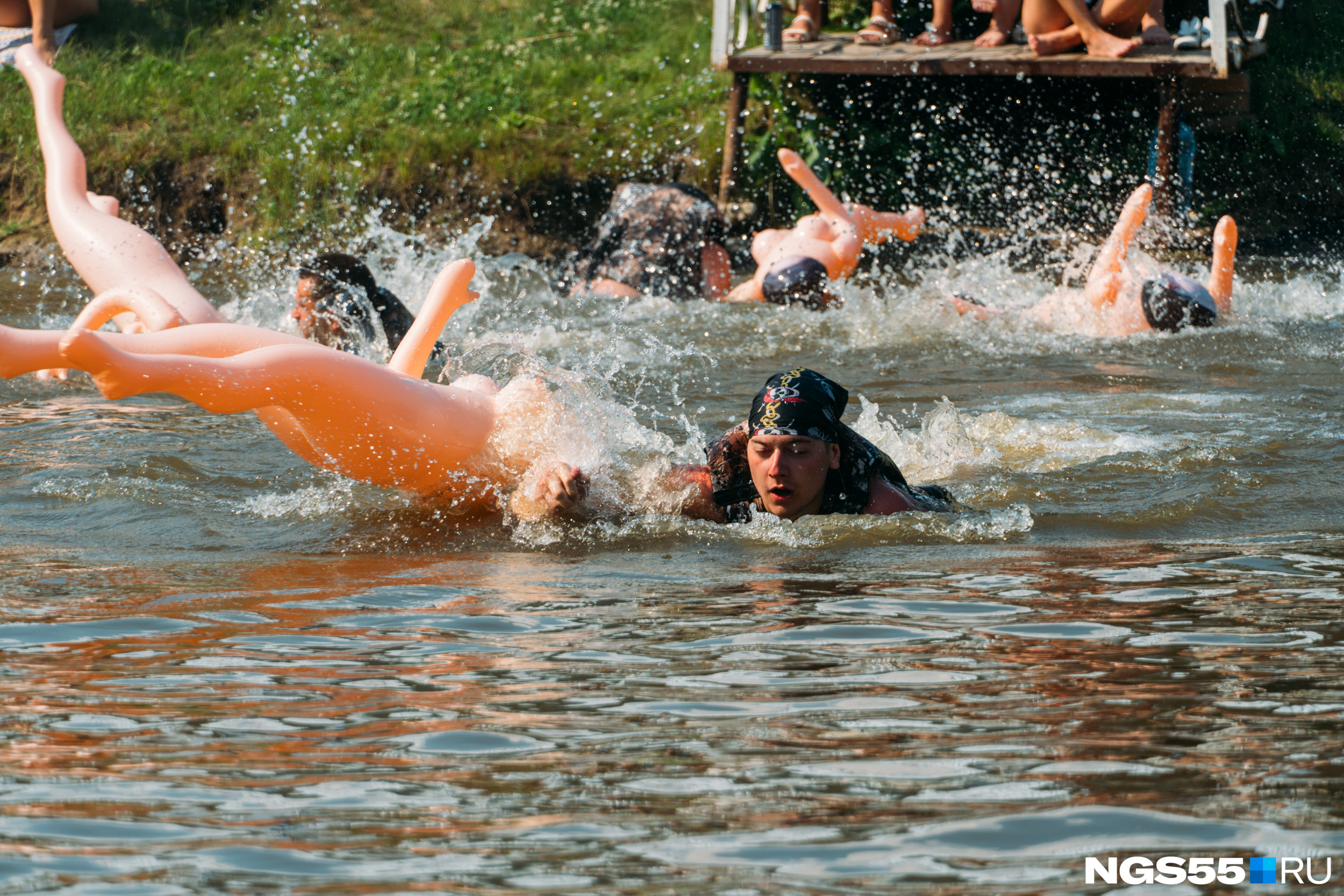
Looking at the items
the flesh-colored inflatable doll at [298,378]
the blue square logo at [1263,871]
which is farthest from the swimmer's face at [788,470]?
the blue square logo at [1263,871]

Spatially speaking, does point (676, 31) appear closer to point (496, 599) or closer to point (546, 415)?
point (546, 415)

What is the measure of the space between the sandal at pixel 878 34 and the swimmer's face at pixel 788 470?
7.73 meters

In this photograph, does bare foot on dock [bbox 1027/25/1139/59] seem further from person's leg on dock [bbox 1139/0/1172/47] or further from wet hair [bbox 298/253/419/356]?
wet hair [bbox 298/253/419/356]

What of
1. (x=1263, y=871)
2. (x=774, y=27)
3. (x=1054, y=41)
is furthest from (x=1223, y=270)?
(x=1263, y=871)

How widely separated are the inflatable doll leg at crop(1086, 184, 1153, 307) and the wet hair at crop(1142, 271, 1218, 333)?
205 mm

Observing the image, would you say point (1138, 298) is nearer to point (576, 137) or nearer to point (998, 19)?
→ point (998, 19)

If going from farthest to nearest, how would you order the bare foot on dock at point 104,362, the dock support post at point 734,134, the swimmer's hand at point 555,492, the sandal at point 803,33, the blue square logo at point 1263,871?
1. the dock support post at point 734,134
2. the sandal at point 803,33
3. the swimmer's hand at point 555,492
4. the bare foot on dock at point 104,362
5. the blue square logo at point 1263,871

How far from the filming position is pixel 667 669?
11.9 feet

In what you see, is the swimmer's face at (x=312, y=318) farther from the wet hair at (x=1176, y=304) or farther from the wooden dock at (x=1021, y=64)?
the wooden dock at (x=1021, y=64)

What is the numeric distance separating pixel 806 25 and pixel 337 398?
8947 millimetres

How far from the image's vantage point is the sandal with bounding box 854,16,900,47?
1247cm

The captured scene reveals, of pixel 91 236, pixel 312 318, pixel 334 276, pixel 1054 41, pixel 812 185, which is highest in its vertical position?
pixel 1054 41

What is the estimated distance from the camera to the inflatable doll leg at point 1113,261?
9170 mm

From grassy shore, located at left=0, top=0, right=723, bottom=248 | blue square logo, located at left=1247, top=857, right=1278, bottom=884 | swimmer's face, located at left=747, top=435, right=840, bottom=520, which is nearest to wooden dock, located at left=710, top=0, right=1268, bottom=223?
grassy shore, located at left=0, top=0, right=723, bottom=248
